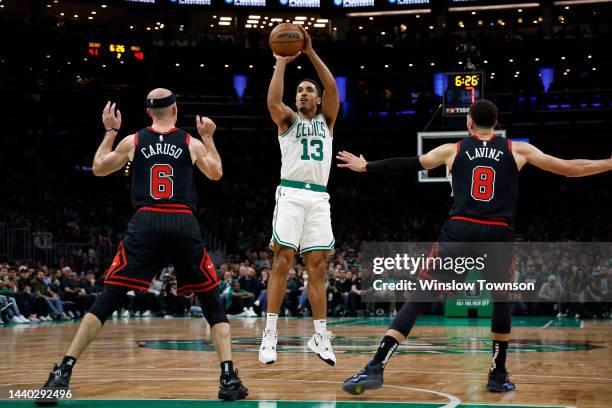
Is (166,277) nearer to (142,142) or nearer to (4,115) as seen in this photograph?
(4,115)

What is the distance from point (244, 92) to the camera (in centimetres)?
4162

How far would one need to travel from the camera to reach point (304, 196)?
25.7 feet

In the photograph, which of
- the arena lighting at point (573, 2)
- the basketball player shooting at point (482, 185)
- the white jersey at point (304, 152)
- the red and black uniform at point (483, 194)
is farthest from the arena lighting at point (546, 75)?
the red and black uniform at point (483, 194)

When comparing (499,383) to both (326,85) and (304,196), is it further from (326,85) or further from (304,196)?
(326,85)

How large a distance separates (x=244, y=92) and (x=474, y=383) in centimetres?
3533

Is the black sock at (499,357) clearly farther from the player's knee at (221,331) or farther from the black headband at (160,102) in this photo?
the black headband at (160,102)

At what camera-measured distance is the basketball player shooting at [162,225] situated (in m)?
6.34

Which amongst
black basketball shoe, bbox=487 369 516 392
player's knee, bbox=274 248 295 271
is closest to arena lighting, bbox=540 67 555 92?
player's knee, bbox=274 248 295 271

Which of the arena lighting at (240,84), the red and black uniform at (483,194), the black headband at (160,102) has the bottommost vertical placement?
the red and black uniform at (483,194)

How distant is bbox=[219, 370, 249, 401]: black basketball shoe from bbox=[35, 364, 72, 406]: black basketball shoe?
110 cm

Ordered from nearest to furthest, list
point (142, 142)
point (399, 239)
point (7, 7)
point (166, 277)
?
1. point (142, 142)
2. point (166, 277)
3. point (399, 239)
4. point (7, 7)

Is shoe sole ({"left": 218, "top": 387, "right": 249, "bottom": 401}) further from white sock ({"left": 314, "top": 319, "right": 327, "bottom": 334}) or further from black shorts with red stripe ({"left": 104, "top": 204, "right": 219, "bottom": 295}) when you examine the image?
white sock ({"left": 314, "top": 319, "right": 327, "bottom": 334})

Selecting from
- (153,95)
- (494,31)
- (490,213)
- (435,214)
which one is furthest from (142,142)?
(494,31)

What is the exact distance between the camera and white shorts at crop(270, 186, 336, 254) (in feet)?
25.6
